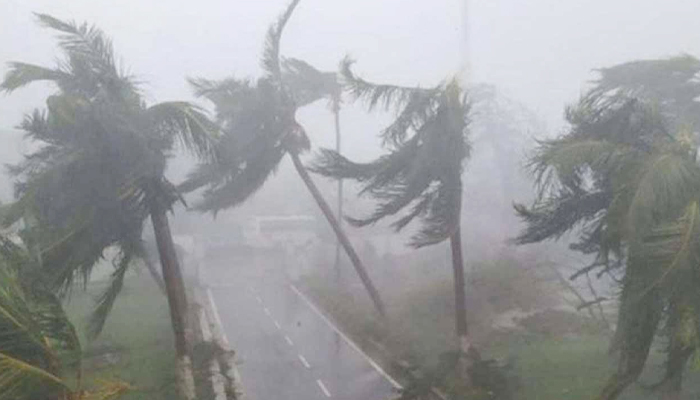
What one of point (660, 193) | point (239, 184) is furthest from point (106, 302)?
point (660, 193)

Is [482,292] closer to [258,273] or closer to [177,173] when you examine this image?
[258,273]

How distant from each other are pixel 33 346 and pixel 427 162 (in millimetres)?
9023

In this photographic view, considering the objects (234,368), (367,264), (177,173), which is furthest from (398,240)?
(234,368)

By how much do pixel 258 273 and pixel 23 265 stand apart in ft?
108

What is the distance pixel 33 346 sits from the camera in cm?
576

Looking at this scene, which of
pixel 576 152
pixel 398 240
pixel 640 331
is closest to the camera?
pixel 640 331

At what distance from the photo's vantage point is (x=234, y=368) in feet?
52.2

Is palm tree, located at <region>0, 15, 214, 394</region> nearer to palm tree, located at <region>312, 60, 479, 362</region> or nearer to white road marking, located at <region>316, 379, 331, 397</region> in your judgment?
white road marking, located at <region>316, 379, 331, 397</region>

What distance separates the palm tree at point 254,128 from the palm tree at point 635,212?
7760 millimetres

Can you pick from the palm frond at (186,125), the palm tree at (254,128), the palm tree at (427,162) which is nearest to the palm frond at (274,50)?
the palm tree at (254,128)

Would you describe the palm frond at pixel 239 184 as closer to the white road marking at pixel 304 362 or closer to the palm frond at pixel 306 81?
the palm frond at pixel 306 81

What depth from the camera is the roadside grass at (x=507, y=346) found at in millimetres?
12336

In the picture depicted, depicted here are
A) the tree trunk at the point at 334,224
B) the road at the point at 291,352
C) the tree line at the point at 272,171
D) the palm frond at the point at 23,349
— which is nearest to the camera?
the palm frond at the point at 23,349

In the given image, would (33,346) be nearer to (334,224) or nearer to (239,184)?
(239,184)
